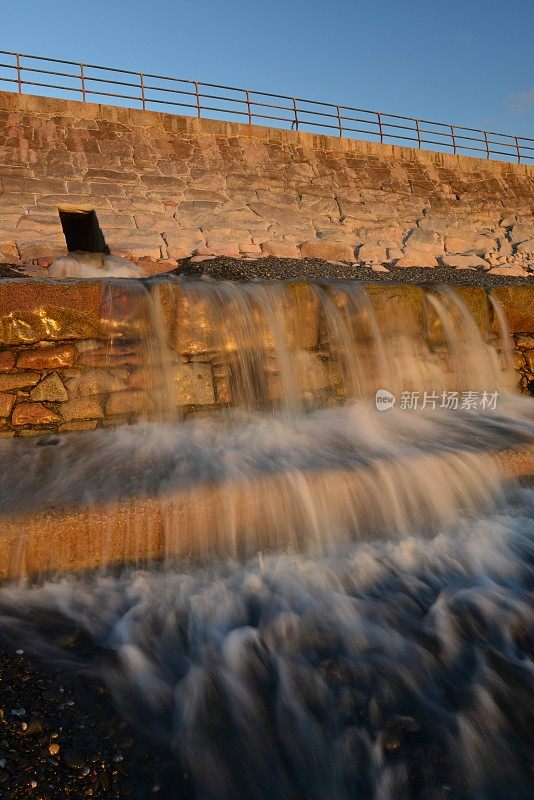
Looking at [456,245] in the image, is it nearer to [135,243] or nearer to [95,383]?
[135,243]

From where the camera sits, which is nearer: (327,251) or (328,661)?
(328,661)

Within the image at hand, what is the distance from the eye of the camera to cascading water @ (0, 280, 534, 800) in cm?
143

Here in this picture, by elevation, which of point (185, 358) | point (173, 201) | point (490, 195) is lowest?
point (185, 358)

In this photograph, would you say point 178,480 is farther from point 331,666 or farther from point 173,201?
point 173,201

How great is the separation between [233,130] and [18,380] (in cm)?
942

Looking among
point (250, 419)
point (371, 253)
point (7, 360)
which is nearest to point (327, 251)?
point (371, 253)

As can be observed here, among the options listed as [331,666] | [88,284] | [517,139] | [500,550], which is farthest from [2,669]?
[517,139]

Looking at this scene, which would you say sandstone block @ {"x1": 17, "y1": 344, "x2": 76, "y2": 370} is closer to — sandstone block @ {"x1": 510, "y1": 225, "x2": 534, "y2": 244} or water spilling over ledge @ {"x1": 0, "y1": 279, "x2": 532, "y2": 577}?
water spilling over ledge @ {"x1": 0, "y1": 279, "x2": 532, "y2": 577}

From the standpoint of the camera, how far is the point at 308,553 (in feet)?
8.23

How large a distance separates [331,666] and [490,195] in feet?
46.9

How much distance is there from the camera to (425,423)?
3.86m

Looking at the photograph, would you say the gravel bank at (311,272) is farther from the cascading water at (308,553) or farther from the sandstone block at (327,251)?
the cascading water at (308,553)

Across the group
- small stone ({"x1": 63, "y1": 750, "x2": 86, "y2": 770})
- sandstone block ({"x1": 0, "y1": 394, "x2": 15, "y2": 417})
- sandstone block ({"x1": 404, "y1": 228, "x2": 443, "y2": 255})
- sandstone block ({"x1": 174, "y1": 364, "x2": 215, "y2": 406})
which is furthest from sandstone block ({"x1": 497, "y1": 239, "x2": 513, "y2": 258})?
small stone ({"x1": 63, "y1": 750, "x2": 86, "y2": 770})

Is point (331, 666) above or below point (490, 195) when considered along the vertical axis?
below
